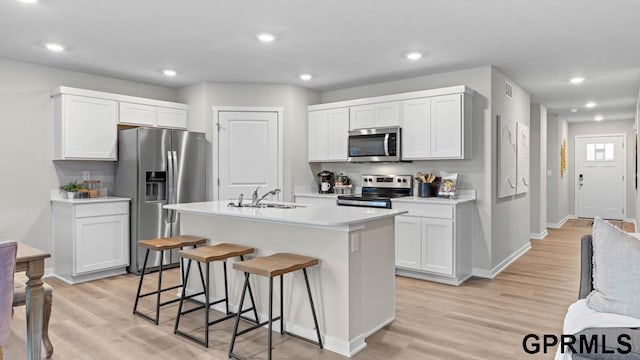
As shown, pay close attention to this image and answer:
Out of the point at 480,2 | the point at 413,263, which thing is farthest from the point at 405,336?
the point at 480,2

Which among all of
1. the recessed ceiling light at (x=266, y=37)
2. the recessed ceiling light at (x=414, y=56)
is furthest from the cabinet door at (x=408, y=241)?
the recessed ceiling light at (x=266, y=37)

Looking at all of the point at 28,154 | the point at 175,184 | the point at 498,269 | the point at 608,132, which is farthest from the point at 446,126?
the point at 608,132

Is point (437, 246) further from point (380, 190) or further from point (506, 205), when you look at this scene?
point (506, 205)

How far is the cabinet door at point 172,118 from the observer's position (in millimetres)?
5418

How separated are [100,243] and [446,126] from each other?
4036 millimetres

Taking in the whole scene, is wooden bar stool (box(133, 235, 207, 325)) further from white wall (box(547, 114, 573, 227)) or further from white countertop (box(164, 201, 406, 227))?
white wall (box(547, 114, 573, 227))

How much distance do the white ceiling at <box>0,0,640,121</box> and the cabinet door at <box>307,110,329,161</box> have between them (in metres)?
0.58

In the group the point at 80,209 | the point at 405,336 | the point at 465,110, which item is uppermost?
the point at 465,110

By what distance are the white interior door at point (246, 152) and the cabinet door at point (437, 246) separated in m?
2.16

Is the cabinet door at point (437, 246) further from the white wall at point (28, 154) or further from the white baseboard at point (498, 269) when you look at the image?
the white wall at point (28, 154)

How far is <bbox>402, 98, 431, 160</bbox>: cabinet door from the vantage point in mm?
4730

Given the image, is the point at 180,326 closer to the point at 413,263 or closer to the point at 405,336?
the point at 405,336

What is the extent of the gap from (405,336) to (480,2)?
244cm

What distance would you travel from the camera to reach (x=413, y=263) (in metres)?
4.57
